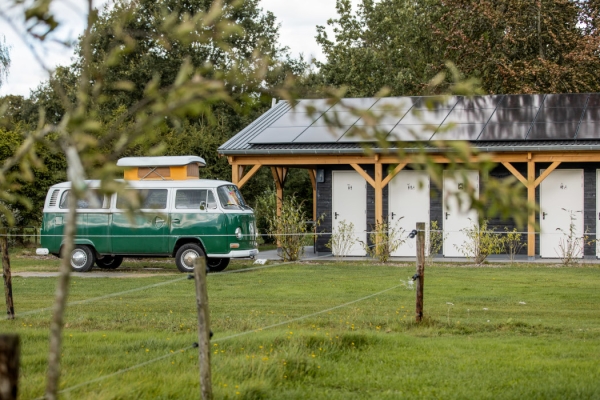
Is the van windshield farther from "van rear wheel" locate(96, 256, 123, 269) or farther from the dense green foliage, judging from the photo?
the dense green foliage

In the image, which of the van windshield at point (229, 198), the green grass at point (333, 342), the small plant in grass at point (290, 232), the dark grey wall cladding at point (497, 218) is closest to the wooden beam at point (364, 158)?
the dark grey wall cladding at point (497, 218)

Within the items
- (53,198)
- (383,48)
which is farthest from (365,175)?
(383,48)

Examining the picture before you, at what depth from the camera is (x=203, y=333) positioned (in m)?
5.64

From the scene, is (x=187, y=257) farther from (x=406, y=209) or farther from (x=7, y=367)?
(x=7, y=367)

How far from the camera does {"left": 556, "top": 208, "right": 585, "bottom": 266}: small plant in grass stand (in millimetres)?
18947

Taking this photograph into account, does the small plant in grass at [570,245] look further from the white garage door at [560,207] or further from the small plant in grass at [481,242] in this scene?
the small plant in grass at [481,242]

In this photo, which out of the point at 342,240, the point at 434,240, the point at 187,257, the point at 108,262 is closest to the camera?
the point at 187,257

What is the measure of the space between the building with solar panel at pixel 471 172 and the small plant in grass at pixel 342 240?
0.96 feet

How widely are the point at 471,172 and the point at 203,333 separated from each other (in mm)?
15310

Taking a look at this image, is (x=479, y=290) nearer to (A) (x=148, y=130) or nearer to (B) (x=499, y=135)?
(B) (x=499, y=135)

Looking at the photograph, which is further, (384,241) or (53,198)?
(384,241)

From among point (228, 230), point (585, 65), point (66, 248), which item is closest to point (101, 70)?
point (66, 248)

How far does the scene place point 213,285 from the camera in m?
14.7

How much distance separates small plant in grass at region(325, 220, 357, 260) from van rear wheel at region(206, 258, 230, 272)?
3.52 meters
